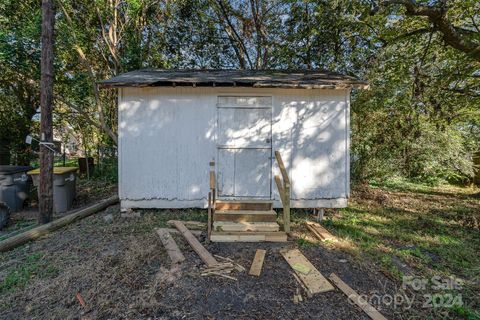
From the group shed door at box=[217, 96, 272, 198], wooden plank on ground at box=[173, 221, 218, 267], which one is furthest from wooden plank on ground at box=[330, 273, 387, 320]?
shed door at box=[217, 96, 272, 198]

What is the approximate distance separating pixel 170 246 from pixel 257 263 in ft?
4.02

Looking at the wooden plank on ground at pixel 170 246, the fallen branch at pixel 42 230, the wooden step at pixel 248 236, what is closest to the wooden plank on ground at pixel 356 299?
the wooden step at pixel 248 236

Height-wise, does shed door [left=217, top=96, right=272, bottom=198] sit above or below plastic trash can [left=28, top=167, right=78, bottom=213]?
above

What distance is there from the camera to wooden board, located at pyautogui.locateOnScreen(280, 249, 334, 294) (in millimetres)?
2604

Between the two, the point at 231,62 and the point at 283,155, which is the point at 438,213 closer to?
the point at 283,155

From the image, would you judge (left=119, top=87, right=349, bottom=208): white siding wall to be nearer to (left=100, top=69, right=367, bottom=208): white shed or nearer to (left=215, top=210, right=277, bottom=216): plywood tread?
(left=100, top=69, right=367, bottom=208): white shed

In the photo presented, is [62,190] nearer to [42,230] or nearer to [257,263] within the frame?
Answer: [42,230]

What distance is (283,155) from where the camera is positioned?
499 cm

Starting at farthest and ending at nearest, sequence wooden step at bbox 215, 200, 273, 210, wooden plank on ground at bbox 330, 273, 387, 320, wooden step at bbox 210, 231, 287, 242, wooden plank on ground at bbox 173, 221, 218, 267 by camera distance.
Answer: wooden step at bbox 215, 200, 273, 210 < wooden step at bbox 210, 231, 287, 242 < wooden plank on ground at bbox 173, 221, 218, 267 < wooden plank on ground at bbox 330, 273, 387, 320

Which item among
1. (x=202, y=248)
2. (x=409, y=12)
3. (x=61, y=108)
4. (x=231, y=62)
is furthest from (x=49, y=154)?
(x=231, y=62)

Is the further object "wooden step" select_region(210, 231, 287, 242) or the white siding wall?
the white siding wall

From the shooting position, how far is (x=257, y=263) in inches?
117

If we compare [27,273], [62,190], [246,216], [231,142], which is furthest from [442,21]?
[62,190]

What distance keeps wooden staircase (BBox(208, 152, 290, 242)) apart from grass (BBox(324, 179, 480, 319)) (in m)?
1.22
